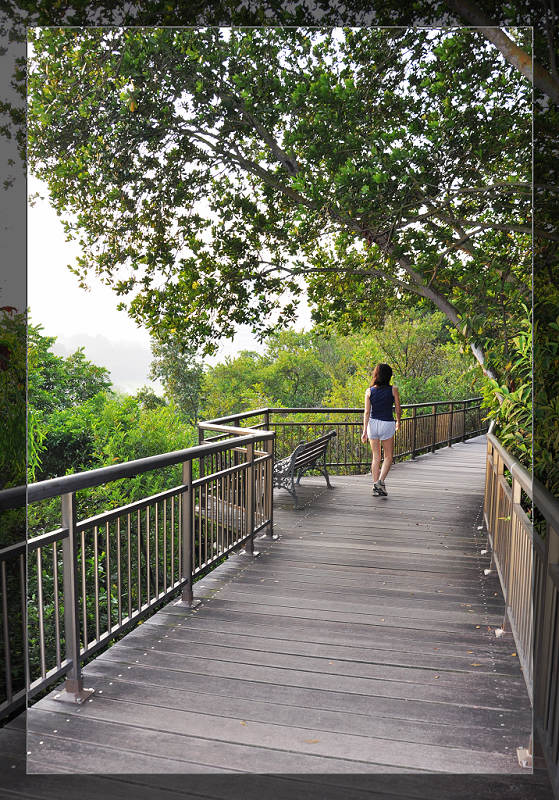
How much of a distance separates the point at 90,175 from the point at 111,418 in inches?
196

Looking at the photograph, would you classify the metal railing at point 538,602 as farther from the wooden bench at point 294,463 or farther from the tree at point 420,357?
the tree at point 420,357

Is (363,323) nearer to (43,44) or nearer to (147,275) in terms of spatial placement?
(147,275)

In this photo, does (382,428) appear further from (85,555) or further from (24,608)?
(24,608)

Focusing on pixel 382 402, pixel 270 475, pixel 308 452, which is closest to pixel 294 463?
pixel 308 452

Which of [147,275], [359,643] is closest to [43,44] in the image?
[147,275]

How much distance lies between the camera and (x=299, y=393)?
2759 cm

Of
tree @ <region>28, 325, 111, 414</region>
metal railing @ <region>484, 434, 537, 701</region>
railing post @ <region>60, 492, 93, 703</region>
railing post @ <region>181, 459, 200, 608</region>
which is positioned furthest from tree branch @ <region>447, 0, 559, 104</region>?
tree @ <region>28, 325, 111, 414</region>

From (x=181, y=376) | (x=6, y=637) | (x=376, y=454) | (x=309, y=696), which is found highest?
(x=181, y=376)

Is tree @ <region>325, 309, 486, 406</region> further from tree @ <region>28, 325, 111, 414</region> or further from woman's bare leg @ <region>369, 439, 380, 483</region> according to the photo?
woman's bare leg @ <region>369, 439, 380, 483</region>

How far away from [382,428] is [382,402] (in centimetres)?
31

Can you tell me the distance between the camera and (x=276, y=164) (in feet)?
24.5

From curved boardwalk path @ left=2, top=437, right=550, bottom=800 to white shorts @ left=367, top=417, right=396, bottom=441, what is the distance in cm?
248

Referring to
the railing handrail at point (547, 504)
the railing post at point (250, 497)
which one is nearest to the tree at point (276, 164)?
the railing post at point (250, 497)

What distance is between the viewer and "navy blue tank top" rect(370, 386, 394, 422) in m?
6.92
